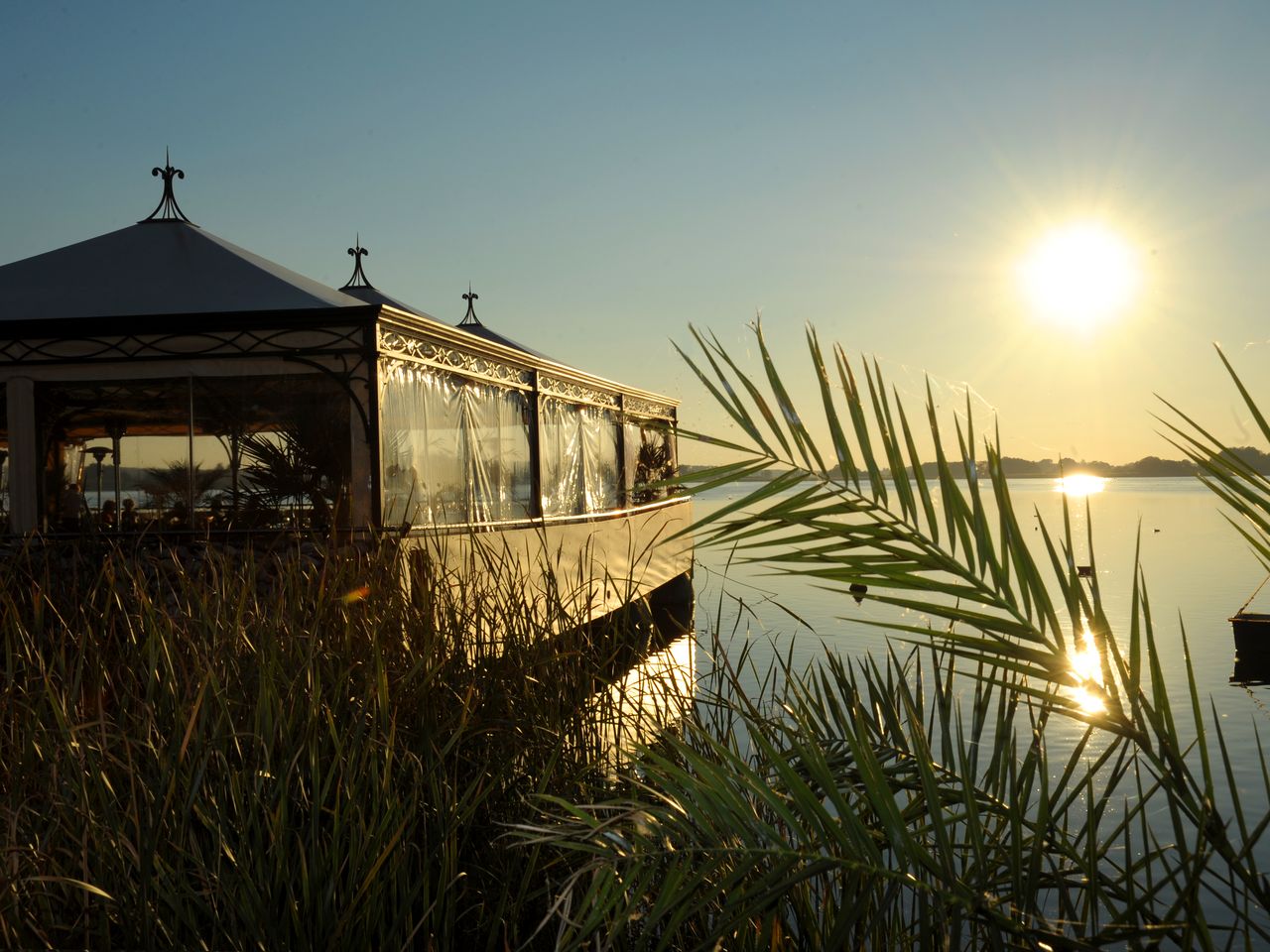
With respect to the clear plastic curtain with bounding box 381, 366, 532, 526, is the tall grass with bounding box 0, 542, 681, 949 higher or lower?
lower

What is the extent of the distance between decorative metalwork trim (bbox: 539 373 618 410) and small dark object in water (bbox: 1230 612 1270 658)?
8.99m

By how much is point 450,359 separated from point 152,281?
2.83 metres

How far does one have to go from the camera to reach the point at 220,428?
10.1 meters

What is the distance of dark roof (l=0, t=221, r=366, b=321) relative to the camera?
401 inches

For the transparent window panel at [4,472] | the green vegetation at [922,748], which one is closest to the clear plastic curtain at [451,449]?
the transparent window panel at [4,472]

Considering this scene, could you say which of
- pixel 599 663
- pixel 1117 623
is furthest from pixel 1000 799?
pixel 1117 623

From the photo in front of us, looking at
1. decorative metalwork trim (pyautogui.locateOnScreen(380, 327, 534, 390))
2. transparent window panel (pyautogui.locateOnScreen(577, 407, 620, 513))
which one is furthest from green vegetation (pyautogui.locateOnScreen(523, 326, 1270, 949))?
transparent window panel (pyautogui.locateOnScreen(577, 407, 620, 513))

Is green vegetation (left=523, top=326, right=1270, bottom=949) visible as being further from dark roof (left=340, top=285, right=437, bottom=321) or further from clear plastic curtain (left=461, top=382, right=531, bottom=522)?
dark roof (left=340, top=285, right=437, bottom=321)

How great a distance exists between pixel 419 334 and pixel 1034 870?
9.32m

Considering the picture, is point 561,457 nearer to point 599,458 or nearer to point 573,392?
point 573,392

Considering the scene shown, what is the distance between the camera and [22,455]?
10.0 meters

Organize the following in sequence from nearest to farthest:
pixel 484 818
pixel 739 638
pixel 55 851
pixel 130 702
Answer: pixel 55 851 → pixel 130 702 → pixel 484 818 → pixel 739 638

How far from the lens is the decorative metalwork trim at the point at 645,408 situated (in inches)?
722

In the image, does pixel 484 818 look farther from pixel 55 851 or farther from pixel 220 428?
pixel 220 428
